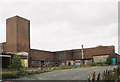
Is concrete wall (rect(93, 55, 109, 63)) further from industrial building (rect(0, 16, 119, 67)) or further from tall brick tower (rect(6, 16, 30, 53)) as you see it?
tall brick tower (rect(6, 16, 30, 53))

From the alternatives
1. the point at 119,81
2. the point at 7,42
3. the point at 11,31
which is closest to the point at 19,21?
the point at 11,31

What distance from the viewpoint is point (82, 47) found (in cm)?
5422

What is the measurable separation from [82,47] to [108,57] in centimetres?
1285

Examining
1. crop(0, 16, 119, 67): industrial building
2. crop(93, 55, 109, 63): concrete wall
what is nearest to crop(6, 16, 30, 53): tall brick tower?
crop(0, 16, 119, 67): industrial building

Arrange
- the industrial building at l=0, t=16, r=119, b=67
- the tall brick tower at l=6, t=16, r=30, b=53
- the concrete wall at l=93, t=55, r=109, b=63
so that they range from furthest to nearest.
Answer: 1. the tall brick tower at l=6, t=16, r=30, b=53
2. the industrial building at l=0, t=16, r=119, b=67
3. the concrete wall at l=93, t=55, r=109, b=63

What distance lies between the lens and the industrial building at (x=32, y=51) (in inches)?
1863

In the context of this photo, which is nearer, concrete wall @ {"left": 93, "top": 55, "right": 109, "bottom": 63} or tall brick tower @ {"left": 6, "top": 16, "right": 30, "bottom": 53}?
concrete wall @ {"left": 93, "top": 55, "right": 109, "bottom": 63}

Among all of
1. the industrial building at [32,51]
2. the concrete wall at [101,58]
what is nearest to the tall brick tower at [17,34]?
the industrial building at [32,51]

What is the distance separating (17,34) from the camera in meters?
50.6

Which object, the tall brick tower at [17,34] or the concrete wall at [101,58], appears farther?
the tall brick tower at [17,34]

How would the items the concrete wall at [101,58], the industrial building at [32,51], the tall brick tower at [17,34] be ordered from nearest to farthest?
the concrete wall at [101,58], the industrial building at [32,51], the tall brick tower at [17,34]

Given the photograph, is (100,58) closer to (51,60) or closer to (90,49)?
(90,49)

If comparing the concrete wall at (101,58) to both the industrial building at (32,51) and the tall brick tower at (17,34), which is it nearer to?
the industrial building at (32,51)

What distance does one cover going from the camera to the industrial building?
47312 millimetres
